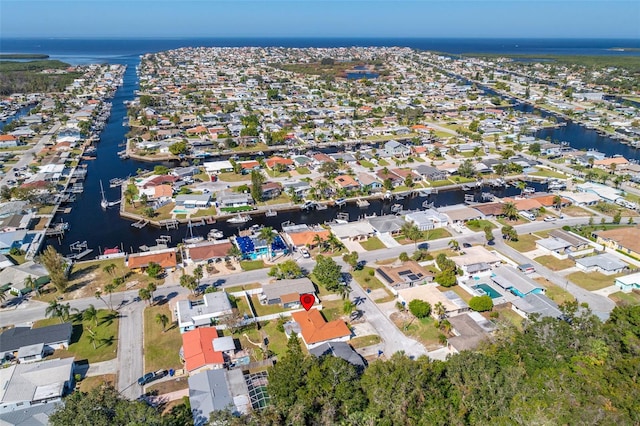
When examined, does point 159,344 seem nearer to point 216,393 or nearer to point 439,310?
point 216,393

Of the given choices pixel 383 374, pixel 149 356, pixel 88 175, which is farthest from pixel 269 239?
pixel 88 175

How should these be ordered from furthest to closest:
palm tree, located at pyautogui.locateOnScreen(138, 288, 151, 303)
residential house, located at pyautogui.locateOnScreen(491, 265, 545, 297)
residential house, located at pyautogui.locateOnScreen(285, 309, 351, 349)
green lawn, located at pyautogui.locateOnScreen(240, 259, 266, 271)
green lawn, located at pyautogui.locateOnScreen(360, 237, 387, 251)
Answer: green lawn, located at pyautogui.locateOnScreen(360, 237, 387, 251) < green lawn, located at pyautogui.locateOnScreen(240, 259, 266, 271) < residential house, located at pyautogui.locateOnScreen(491, 265, 545, 297) < palm tree, located at pyautogui.locateOnScreen(138, 288, 151, 303) < residential house, located at pyautogui.locateOnScreen(285, 309, 351, 349)

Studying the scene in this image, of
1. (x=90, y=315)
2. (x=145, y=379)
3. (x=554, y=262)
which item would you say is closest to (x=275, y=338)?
(x=145, y=379)

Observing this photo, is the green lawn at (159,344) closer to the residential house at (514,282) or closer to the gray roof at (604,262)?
the residential house at (514,282)

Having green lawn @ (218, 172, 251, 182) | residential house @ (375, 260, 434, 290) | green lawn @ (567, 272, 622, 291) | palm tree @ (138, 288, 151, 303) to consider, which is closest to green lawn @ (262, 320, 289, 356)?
palm tree @ (138, 288, 151, 303)

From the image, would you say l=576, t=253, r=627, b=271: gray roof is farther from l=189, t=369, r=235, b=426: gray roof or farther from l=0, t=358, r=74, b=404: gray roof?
l=0, t=358, r=74, b=404: gray roof

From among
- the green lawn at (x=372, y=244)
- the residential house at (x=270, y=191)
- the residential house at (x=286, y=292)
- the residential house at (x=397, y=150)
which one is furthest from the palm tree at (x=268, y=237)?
the residential house at (x=397, y=150)
